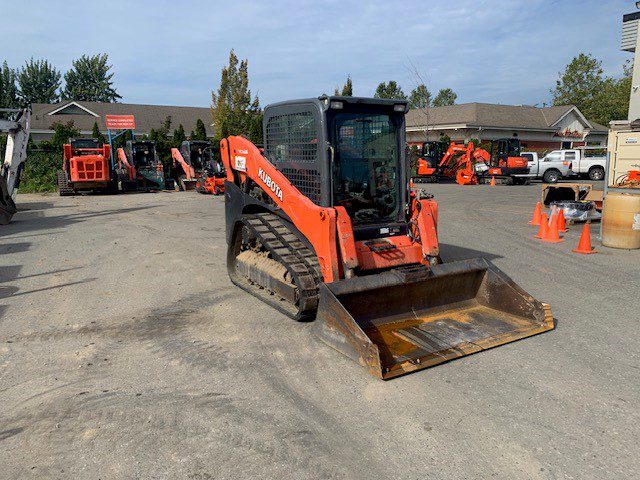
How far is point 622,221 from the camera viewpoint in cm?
980

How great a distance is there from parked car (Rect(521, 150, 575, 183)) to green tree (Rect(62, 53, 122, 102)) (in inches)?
2513

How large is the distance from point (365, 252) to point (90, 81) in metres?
80.3

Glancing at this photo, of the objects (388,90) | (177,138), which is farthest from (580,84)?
(177,138)

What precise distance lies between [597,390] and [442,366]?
126 cm

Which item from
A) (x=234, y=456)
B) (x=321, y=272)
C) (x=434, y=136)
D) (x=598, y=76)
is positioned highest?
(x=598, y=76)

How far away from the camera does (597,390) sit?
4.14m

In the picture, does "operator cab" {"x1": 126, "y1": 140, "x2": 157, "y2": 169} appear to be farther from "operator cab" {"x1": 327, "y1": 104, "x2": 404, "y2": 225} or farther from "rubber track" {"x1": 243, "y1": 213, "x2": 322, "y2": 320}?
"operator cab" {"x1": 327, "y1": 104, "x2": 404, "y2": 225}

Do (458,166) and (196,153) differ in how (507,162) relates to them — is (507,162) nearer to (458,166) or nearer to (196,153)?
(458,166)

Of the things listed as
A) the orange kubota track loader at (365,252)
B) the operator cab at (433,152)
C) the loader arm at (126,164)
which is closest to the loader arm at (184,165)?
the loader arm at (126,164)

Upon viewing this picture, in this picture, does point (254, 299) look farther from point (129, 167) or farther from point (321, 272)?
point (129, 167)

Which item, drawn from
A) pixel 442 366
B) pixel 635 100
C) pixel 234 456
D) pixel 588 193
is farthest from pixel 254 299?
pixel 635 100

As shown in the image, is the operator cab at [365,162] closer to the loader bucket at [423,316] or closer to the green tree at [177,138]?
the loader bucket at [423,316]

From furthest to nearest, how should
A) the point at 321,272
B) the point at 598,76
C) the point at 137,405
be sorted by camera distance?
the point at 598,76, the point at 321,272, the point at 137,405

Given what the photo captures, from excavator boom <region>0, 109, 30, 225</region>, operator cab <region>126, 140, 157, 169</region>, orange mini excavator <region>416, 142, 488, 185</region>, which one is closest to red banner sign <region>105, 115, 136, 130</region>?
operator cab <region>126, 140, 157, 169</region>
